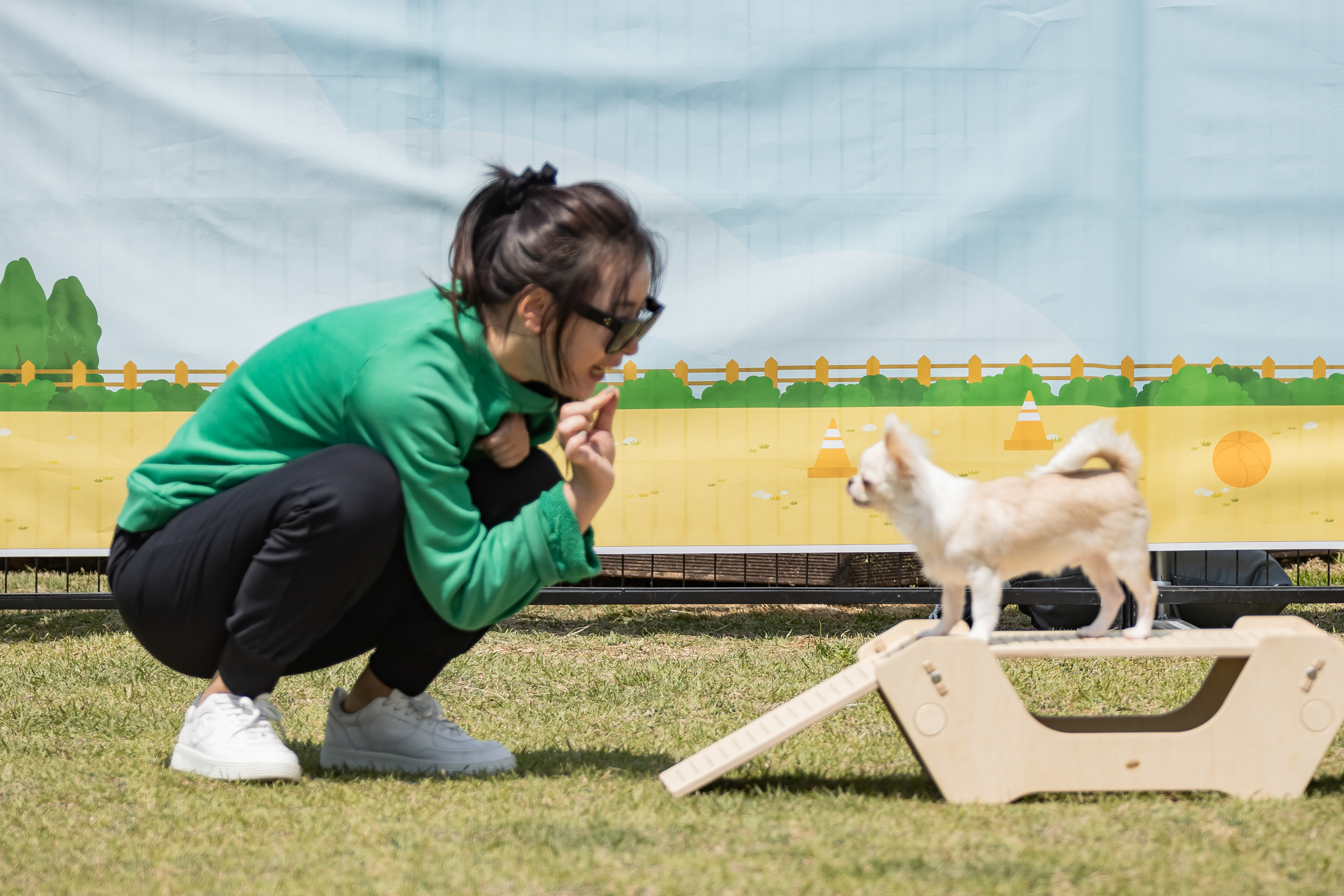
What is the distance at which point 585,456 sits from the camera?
170 centimetres

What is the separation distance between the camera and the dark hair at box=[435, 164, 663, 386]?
66.7 inches

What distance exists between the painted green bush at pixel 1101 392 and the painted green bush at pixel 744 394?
3.12 feet

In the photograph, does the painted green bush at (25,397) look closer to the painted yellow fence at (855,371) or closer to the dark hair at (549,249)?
the painted yellow fence at (855,371)

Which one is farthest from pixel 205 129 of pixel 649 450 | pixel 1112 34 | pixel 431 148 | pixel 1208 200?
pixel 1208 200

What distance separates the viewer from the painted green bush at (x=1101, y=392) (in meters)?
3.61

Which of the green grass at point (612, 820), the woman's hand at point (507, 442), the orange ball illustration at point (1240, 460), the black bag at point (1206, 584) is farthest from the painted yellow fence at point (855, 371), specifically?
the woman's hand at point (507, 442)

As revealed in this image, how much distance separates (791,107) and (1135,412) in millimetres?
1515

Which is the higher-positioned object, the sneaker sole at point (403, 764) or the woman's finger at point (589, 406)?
the woman's finger at point (589, 406)

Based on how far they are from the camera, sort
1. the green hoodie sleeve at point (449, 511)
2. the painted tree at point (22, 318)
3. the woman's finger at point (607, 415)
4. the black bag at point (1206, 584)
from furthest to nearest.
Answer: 1. the black bag at point (1206, 584)
2. the painted tree at point (22, 318)
3. the woman's finger at point (607, 415)
4. the green hoodie sleeve at point (449, 511)

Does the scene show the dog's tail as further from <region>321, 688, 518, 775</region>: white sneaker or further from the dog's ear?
<region>321, 688, 518, 775</region>: white sneaker

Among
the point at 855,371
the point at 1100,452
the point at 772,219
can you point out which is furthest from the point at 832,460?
the point at 1100,452

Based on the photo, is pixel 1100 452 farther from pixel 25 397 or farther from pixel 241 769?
pixel 25 397

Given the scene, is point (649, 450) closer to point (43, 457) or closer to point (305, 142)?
point (305, 142)

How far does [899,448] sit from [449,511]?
0.71m
